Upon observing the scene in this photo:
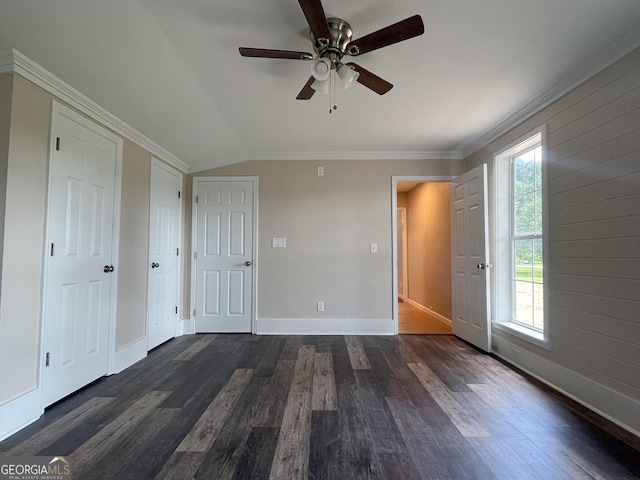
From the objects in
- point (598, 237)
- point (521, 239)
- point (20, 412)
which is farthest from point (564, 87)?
point (20, 412)

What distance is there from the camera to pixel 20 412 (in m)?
1.70

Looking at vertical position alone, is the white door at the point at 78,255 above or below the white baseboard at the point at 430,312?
above

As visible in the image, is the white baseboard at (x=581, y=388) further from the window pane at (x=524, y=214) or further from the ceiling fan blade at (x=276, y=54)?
the ceiling fan blade at (x=276, y=54)

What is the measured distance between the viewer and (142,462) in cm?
142

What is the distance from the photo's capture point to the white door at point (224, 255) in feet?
12.0

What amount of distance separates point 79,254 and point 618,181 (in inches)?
150

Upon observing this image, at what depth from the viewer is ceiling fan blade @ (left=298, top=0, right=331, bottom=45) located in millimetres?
1280

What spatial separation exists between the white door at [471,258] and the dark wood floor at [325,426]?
556mm

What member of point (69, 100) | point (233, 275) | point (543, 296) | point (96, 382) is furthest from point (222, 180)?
point (543, 296)

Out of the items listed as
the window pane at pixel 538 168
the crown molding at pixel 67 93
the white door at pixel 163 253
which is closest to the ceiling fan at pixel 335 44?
the crown molding at pixel 67 93

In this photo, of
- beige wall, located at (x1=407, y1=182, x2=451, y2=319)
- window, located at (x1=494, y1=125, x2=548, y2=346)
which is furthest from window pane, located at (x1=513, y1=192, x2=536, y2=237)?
beige wall, located at (x1=407, y1=182, x2=451, y2=319)

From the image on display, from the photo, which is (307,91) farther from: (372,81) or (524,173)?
(524,173)

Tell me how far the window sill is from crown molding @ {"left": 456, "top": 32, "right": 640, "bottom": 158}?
195 centimetres

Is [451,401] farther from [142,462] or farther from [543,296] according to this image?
[142,462]
